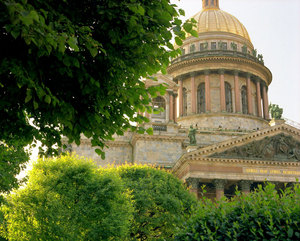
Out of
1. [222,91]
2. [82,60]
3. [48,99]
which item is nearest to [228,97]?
[222,91]

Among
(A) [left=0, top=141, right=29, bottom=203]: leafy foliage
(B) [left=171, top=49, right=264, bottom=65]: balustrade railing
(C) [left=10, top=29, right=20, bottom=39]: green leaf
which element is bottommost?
(A) [left=0, top=141, right=29, bottom=203]: leafy foliage

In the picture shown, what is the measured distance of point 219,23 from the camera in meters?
58.1

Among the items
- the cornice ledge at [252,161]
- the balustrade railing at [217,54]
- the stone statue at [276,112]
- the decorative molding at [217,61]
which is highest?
the balustrade railing at [217,54]

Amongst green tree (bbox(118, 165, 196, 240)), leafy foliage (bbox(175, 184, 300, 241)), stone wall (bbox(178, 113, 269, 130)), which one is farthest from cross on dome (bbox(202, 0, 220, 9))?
leafy foliage (bbox(175, 184, 300, 241))

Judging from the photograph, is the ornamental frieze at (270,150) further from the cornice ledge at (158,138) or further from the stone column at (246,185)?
the cornice ledge at (158,138)

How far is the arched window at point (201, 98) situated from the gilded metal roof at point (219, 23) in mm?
8827

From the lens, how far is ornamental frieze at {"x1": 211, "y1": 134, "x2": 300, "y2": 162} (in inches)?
1399

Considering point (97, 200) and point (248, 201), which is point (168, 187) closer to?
point (97, 200)

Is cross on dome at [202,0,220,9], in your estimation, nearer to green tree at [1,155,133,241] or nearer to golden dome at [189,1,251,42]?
golden dome at [189,1,251,42]

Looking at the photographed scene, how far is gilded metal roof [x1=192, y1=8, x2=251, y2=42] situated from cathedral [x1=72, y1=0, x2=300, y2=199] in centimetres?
14

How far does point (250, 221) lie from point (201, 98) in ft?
146

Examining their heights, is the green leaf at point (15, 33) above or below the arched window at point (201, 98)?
below

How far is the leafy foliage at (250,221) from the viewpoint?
9.58m

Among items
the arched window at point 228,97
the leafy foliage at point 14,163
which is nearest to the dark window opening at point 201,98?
the arched window at point 228,97
